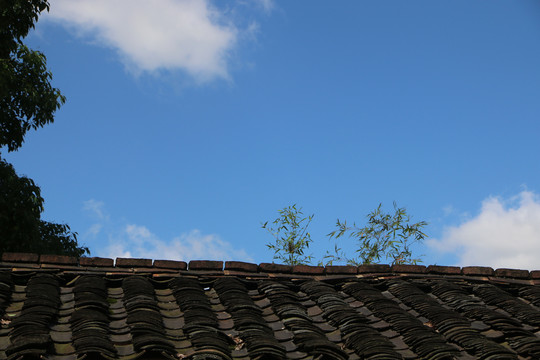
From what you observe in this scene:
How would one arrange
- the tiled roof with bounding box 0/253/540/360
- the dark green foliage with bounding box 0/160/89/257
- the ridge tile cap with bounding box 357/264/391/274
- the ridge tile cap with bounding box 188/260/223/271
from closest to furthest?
1. the tiled roof with bounding box 0/253/540/360
2. the ridge tile cap with bounding box 188/260/223/271
3. the ridge tile cap with bounding box 357/264/391/274
4. the dark green foliage with bounding box 0/160/89/257

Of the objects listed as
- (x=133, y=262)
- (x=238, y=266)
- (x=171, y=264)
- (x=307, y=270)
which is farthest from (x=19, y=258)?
(x=307, y=270)

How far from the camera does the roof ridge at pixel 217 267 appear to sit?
6.53 meters

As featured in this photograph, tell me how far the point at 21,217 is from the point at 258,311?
12817 mm

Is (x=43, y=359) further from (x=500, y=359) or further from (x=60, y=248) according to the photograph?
(x=60, y=248)

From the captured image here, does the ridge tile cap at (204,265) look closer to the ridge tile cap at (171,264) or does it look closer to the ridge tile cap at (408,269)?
the ridge tile cap at (171,264)

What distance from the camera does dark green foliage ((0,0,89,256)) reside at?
53.8 feet

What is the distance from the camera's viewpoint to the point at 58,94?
726 inches

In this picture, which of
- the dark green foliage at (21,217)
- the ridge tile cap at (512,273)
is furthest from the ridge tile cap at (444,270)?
the dark green foliage at (21,217)

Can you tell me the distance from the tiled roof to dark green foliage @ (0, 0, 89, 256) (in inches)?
422

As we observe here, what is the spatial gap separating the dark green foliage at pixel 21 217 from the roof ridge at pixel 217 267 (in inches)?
411

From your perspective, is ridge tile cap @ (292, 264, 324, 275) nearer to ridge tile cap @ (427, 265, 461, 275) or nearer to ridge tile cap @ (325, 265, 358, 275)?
ridge tile cap @ (325, 265, 358, 275)

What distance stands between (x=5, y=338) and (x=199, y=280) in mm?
2235

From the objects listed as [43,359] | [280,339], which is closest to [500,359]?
[280,339]

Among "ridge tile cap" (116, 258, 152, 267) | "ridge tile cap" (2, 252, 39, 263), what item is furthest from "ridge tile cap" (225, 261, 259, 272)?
"ridge tile cap" (2, 252, 39, 263)
